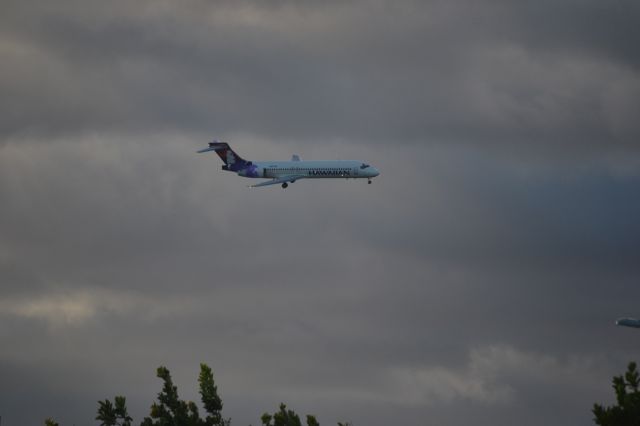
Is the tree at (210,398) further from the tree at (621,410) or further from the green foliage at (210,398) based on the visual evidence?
the tree at (621,410)

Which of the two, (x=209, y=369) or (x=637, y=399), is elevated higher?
(x=209, y=369)

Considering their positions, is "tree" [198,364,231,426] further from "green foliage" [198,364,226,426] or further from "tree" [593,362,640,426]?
"tree" [593,362,640,426]

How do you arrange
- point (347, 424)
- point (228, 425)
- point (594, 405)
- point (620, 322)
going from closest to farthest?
Result: point (594, 405) < point (347, 424) < point (620, 322) < point (228, 425)

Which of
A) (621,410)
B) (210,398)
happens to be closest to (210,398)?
(210,398)

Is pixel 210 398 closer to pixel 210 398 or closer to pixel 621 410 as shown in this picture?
pixel 210 398

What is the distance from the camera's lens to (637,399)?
8638cm

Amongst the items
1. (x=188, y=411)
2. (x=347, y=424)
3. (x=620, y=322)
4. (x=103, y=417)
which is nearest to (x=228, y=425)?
(x=188, y=411)

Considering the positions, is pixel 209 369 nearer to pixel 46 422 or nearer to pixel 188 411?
pixel 188 411

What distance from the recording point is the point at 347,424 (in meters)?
94.7

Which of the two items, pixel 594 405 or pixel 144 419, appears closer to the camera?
pixel 594 405

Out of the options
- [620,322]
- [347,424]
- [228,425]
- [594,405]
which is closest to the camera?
[594,405]

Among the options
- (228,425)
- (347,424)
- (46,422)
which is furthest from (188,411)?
(347,424)

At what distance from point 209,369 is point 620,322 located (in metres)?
33.9

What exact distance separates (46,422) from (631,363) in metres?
47.7
